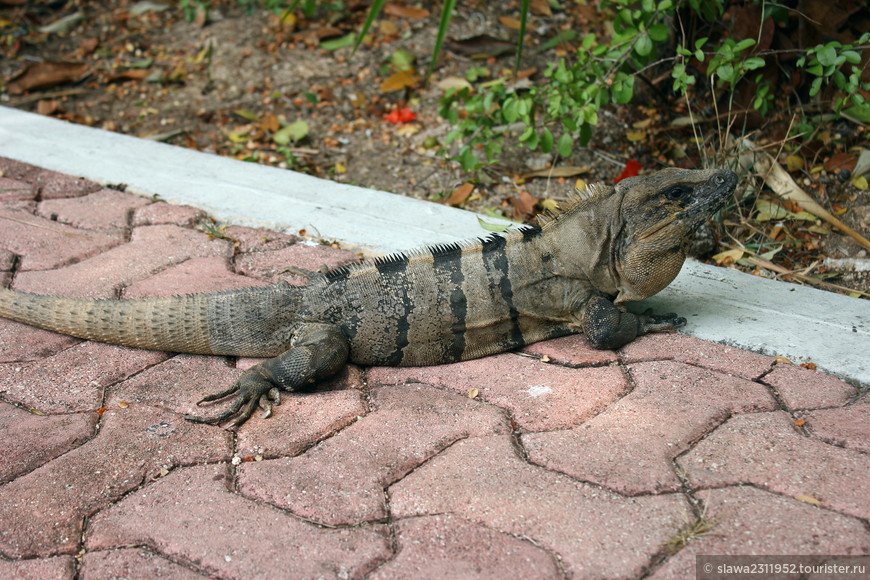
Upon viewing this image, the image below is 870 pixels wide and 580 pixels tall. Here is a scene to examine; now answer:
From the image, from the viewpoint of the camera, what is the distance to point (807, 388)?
252cm

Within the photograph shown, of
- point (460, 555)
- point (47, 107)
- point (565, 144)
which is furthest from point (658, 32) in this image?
point (47, 107)

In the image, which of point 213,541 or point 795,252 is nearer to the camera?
point 213,541

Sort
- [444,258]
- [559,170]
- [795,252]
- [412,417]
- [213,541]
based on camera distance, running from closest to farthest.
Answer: [213,541] → [412,417] → [444,258] → [795,252] → [559,170]

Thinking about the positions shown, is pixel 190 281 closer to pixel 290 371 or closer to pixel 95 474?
pixel 290 371

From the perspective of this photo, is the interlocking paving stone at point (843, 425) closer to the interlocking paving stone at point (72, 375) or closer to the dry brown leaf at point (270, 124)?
the interlocking paving stone at point (72, 375)

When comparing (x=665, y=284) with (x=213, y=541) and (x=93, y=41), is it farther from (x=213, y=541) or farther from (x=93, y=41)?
(x=93, y=41)

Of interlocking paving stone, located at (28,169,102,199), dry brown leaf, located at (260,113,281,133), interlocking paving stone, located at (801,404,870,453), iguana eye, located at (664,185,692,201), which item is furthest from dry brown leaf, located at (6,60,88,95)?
interlocking paving stone, located at (801,404,870,453)

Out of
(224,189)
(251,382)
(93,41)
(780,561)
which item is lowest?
(93,41)

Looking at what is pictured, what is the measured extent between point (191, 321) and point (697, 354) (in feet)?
5.59

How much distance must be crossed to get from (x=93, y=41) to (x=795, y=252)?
5.33m

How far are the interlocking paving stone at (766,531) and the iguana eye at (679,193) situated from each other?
115cm

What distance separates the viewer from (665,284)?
2.93 meters

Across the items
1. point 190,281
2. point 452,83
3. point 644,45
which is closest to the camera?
point 190,281

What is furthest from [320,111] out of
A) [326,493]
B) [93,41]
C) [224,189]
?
[326,493]
